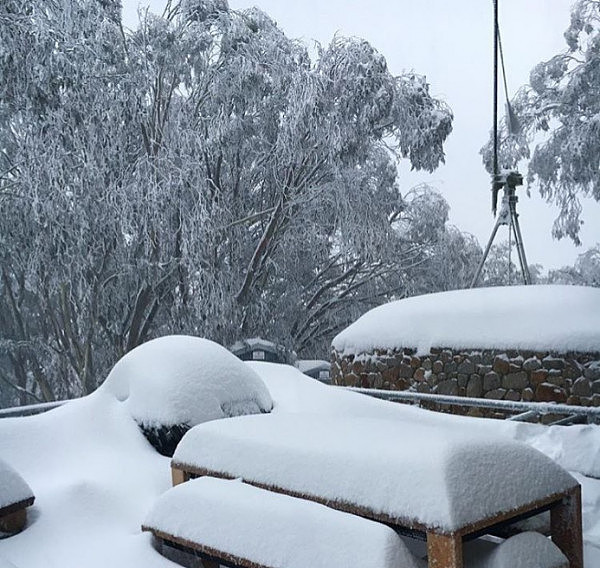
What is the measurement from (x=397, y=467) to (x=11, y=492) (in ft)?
7.14

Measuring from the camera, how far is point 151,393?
15.9 ft

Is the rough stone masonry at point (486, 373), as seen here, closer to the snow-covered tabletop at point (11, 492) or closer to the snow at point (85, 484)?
the snow at point (85, 484)

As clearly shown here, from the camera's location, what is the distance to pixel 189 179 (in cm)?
1271

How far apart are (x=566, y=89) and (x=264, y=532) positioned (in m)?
17.1

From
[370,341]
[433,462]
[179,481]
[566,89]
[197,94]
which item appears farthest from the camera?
[566,89]

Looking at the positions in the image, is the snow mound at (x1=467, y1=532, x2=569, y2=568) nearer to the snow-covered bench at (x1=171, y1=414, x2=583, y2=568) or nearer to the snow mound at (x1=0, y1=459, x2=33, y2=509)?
the snow-covered bench at (x1=171, y1=414, x2=583, y2=568)

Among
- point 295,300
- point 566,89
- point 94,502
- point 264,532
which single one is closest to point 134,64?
point 295,300

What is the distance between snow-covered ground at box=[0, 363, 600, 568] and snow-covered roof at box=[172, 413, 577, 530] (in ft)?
1.10

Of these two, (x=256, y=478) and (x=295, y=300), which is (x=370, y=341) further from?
(x=295, y=300)

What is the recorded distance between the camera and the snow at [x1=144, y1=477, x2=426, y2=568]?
2.52 m

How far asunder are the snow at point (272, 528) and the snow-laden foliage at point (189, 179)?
31.4 ft

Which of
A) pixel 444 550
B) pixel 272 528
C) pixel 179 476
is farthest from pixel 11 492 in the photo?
pixel 444 550

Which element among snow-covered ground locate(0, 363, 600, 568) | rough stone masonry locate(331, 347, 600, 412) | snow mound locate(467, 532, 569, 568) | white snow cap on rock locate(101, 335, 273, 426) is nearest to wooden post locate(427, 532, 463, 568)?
snow mound locate(467, 532, 569, 568)

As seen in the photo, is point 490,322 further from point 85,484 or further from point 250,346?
point 250,346
